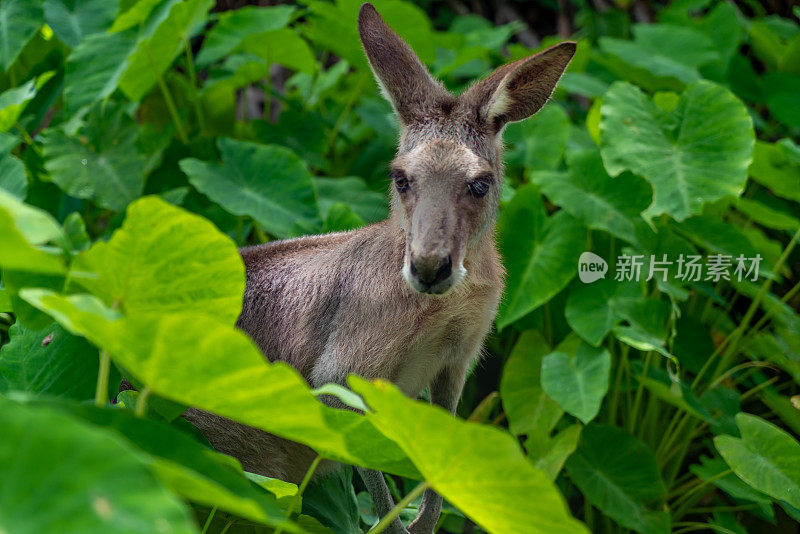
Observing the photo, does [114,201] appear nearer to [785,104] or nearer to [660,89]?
[660,89]

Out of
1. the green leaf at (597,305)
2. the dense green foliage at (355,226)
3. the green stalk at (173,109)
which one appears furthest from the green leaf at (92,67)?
the green leaf at (597,305)

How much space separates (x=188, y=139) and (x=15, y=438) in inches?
112

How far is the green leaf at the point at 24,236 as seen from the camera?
91 cm

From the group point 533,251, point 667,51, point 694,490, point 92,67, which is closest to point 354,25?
point 92,67

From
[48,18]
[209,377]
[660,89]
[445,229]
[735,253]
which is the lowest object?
[735,253]

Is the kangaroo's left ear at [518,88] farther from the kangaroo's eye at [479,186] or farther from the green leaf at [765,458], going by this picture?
the green leaf at [765,458]

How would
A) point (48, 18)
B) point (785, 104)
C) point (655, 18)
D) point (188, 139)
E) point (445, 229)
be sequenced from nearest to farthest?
1. point (445, 229)
2. point (48, 18)
3. point (188, 139)
4. point (785, 104)
5. point (655, 18)

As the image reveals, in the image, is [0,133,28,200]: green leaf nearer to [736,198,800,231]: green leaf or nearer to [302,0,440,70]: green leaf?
[302,0,440,70]: green leaf

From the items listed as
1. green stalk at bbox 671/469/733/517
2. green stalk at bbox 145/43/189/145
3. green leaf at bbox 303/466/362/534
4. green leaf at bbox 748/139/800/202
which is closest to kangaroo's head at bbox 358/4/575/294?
green leaf at bbox 303/466/362/534

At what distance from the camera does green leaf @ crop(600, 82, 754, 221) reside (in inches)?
102

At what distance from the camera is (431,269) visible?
1.70 m

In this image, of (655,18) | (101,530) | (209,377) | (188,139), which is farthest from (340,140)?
(101,530)

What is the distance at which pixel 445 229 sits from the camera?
5.75 ft

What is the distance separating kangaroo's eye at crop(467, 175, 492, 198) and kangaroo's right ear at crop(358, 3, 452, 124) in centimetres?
26
